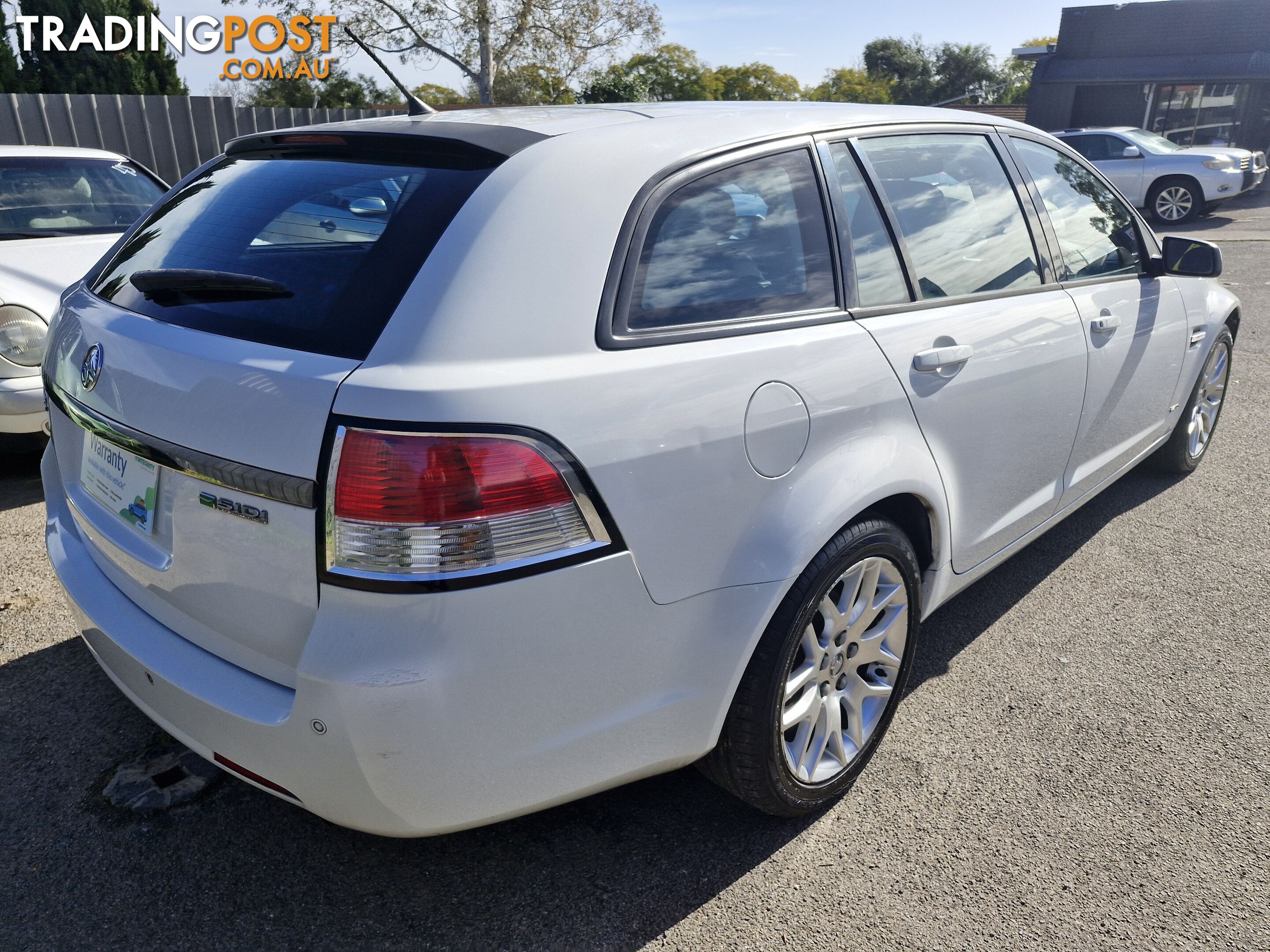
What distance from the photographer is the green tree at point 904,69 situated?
214 ft

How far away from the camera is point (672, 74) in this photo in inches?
1537

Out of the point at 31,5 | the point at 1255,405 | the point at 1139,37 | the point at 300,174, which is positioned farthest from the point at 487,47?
the point at 300,174

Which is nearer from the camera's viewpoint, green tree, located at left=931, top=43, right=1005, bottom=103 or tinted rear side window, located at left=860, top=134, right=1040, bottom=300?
tinted rear side window, located at left=860, top=134, right=1040, bottom=300

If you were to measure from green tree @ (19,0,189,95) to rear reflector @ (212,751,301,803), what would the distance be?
29619 millimetres

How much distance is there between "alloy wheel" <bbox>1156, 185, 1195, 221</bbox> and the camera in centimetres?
1645

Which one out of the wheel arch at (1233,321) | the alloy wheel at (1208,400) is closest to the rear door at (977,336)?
the alloy wheel at (1208,400)

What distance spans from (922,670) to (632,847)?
1.27m

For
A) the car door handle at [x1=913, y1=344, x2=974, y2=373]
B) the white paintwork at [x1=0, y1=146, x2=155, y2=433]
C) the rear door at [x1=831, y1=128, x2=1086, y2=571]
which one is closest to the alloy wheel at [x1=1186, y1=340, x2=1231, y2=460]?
the rear door at [x1=831, y1=128, x2=1086, y2=571]

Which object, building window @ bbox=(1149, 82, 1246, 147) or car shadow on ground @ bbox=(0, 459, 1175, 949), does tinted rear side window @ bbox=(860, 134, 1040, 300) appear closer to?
car shadow on ground @ bbox=(0, 459, 1175, 949)

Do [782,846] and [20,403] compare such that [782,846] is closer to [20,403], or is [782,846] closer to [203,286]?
[203,286]

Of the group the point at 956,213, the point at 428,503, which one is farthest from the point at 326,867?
the point at 956,213

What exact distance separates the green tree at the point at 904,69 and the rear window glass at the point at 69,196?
66.8 meters

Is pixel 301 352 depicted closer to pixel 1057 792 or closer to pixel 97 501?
pixel 97 501

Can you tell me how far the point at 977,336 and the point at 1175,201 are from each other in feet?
55.3
